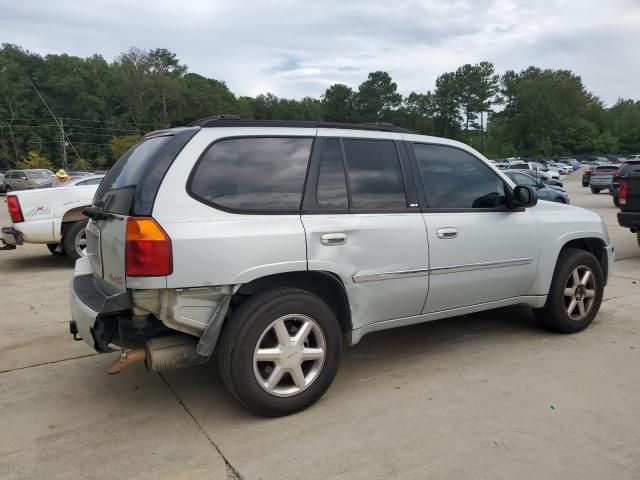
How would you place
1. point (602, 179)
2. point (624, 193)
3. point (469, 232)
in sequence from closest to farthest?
point (469, 232), point (624, 193), point (602, 179)

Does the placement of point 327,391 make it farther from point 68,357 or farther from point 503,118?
point 503,118

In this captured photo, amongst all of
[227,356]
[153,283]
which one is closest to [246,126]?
[153,283]

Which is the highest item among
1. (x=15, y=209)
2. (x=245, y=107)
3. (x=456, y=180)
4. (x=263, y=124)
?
(x=245, y=107)

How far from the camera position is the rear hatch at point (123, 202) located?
9.71ft

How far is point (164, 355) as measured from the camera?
9.91 feet

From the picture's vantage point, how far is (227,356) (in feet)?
9.81

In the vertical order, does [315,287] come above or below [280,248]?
below

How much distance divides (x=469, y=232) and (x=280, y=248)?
161cm

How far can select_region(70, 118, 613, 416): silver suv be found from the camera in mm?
2949

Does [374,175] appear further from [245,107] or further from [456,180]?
[245,107]

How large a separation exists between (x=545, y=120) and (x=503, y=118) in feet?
40.8

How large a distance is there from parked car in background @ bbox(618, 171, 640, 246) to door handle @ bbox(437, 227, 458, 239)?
5836 mm

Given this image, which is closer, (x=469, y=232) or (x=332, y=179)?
(x=332, y=179)

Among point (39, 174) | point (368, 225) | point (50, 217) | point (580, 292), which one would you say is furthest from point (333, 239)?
point (39, 174)
